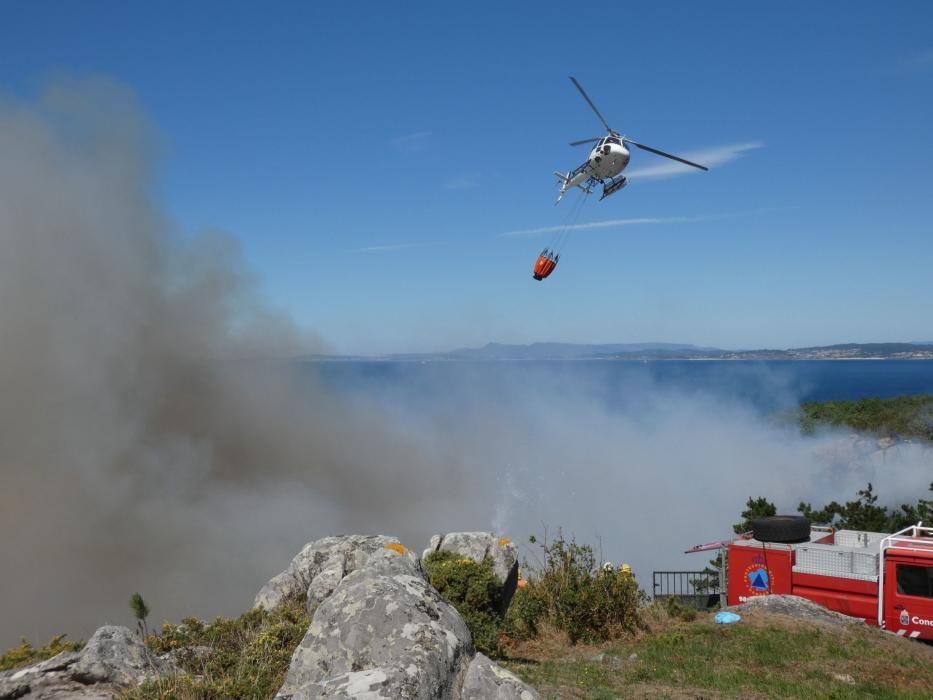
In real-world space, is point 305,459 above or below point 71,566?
above

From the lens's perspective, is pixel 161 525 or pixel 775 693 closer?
pixel 775 693

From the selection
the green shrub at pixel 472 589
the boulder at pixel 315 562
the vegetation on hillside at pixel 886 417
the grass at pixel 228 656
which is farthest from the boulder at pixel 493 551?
the vegetation on hillside at pixel 886 417

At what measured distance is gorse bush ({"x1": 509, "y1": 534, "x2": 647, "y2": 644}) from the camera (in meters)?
10.8

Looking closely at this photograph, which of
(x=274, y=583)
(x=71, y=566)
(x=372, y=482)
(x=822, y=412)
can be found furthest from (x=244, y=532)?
(x=822, y=412)

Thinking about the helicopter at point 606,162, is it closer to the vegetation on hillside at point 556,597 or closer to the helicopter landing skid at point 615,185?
the helicopter landing skid at point 615,185

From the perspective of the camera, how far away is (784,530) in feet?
41.9

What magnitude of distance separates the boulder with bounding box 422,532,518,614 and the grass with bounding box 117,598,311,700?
320cm

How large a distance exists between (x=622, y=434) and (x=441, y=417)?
3155 cm

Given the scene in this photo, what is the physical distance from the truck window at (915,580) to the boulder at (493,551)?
238 inches

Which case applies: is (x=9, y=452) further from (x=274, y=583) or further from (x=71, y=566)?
(x=274, y=583)

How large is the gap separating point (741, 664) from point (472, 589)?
356cm

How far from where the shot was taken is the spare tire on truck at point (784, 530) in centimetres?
1275

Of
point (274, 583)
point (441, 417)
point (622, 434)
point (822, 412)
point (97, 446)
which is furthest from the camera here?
point (441, 417)

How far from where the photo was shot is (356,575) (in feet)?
16.7
